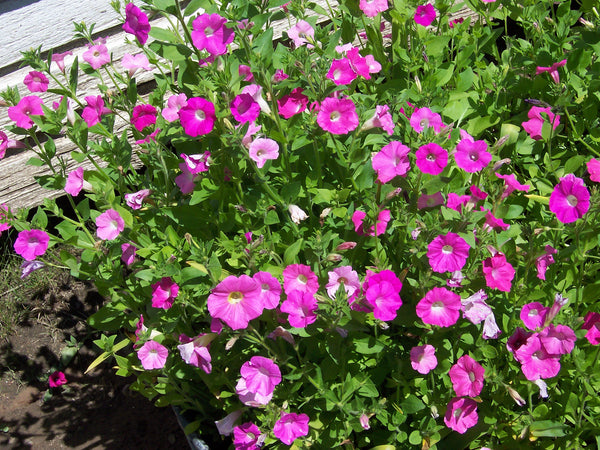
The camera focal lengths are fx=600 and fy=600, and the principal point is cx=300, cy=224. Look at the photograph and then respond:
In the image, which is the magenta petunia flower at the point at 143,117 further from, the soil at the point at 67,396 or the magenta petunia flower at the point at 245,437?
the soil at the point at 67,396

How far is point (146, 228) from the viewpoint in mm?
2164

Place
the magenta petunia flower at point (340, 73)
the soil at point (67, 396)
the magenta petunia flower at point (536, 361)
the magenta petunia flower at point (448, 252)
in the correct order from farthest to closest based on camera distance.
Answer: the soil at point (67, 396) → the magenta petunia flower at point (340, 73) → the magenta petunia flower at point (536, 361) → the magenta petunia flower at point (448, 252)

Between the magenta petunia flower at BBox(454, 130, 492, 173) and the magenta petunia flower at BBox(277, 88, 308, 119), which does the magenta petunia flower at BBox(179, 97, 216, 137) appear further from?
the magenta petunia flower at BBox(454, 130, 492, 173)

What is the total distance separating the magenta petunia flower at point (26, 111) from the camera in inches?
78.0

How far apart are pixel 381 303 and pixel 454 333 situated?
15.0 inches

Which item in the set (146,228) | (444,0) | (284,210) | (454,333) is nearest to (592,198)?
(454,333)

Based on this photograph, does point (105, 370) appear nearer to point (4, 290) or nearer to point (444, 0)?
point (4, 290)

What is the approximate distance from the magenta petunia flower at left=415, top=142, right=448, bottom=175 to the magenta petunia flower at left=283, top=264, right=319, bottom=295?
0.41 metres

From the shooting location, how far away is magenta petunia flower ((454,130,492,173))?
1688mm

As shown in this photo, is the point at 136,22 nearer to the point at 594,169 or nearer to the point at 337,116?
the point at 337,116

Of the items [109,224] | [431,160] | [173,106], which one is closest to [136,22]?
[173,106]

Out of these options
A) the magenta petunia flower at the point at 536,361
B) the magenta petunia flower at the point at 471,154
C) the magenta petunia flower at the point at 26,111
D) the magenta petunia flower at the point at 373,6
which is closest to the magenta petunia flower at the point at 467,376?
the magenta petunia flower at the point at 536,361

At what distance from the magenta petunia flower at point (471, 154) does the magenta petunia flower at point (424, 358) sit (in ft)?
1.73

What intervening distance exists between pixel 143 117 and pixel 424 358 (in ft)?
4.05
